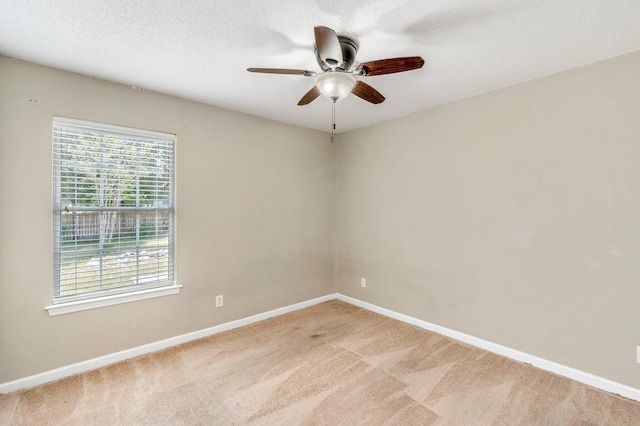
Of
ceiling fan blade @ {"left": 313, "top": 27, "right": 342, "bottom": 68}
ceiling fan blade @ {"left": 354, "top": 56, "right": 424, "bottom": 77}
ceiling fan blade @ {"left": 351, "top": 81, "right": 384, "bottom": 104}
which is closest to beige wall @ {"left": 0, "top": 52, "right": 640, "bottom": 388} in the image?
ceiling fan blade @ {"left": 351, "top": 81, "right": 384, "bottom": 104}

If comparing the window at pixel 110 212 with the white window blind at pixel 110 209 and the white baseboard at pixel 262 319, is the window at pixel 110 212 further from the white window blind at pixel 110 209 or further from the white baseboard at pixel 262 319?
the white baseboard at pixel 262 319

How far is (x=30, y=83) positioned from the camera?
221 cm

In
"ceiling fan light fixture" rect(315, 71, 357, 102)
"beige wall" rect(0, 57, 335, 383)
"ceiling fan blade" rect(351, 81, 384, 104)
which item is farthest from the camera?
"beige wall" rect(0, 57, 335, 383)

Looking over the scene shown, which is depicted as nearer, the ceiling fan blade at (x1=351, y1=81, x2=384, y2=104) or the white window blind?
the ceiling fan blade at (x1=351, y1=81, x2=384, y2=104)

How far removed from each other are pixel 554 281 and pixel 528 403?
0.97 metres

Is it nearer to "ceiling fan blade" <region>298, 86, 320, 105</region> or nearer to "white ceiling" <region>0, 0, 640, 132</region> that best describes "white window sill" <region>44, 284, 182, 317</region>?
"white ceiling" <region>0, 0, 640, 132</region>

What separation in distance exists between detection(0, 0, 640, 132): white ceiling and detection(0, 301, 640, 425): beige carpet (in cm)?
242

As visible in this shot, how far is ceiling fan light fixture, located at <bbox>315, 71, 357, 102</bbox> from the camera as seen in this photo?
183 centimetres

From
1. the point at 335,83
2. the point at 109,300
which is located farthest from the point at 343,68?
the point at 109,300

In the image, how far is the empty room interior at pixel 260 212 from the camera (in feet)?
6.12

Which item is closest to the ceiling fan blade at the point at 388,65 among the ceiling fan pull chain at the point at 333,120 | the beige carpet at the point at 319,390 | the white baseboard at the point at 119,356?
the ceiling fan pull chain at the point at 333,120

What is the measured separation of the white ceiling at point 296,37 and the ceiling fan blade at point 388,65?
0.25 metres

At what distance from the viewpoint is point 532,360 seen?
2.52m

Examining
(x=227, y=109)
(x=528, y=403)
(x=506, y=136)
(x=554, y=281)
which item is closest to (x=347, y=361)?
(x=528, y=403)
